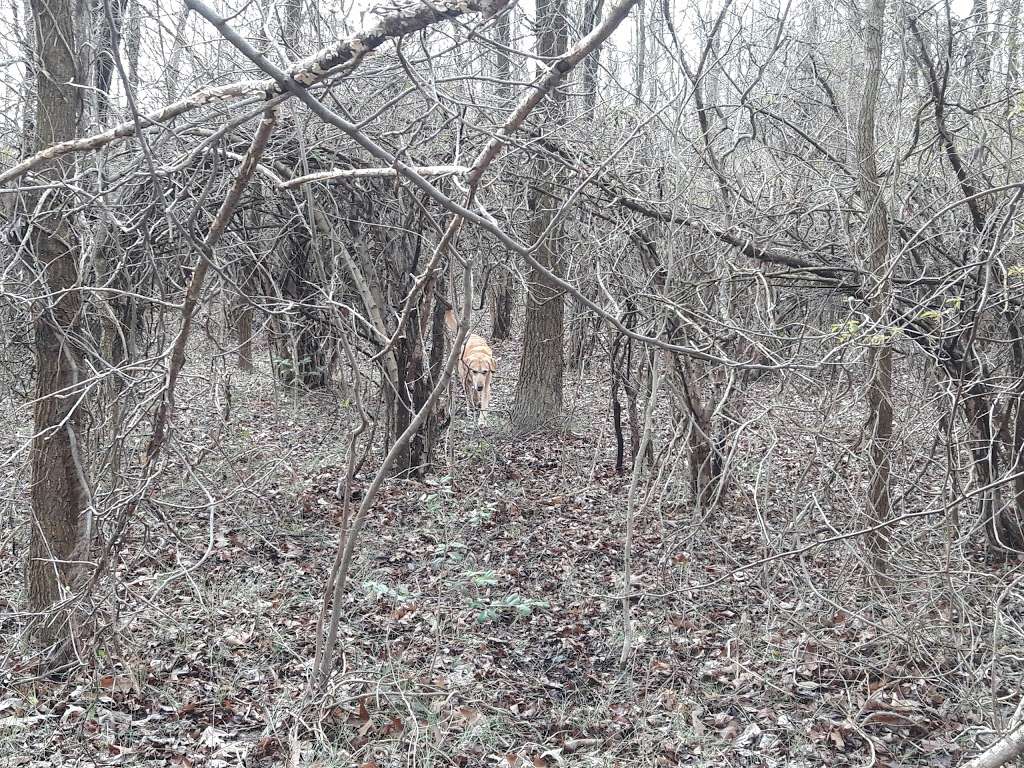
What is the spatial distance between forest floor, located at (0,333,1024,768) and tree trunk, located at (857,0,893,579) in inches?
8.5

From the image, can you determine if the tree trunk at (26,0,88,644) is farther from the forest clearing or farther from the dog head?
the dog head

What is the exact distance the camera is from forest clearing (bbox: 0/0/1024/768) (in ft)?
13.5

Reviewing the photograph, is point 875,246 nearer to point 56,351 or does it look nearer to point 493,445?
point 493,445

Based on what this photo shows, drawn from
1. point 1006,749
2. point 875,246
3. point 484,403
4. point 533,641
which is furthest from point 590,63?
point 1006,749

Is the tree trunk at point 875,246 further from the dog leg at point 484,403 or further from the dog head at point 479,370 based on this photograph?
the dog head at point 479,370

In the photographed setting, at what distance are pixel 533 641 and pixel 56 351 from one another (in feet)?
11.4

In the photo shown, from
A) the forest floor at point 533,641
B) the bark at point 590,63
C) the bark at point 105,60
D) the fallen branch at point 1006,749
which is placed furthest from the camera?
the bark at point 590,63

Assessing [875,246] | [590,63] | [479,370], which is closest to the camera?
[875,246]

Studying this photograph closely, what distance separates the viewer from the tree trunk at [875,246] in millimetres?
5328

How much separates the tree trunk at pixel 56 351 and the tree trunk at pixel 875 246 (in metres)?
4.69

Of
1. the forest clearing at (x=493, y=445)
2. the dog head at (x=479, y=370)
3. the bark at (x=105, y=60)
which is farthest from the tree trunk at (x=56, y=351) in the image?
the dog head at (x=479, y=370)

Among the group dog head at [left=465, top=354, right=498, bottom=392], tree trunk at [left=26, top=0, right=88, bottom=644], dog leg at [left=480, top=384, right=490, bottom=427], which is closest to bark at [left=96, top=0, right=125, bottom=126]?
tree trunk at [left=26, top=0, right=88, bottom=644]

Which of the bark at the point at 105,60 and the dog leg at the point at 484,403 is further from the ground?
the bark at the point at 105,60

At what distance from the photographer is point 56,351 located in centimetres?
464
